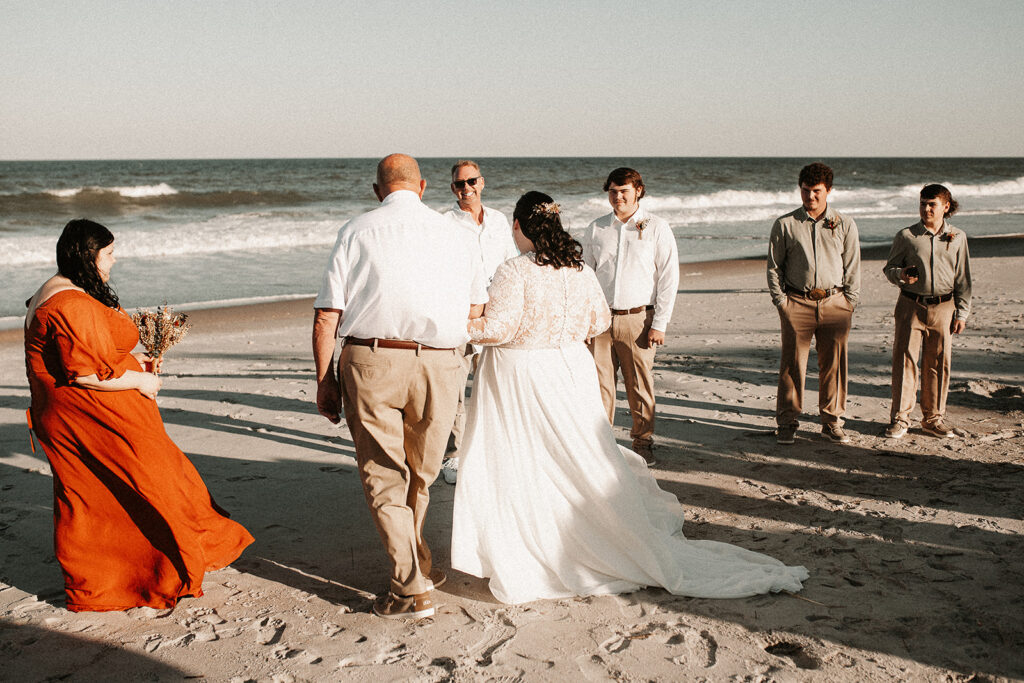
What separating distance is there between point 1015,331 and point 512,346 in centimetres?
808

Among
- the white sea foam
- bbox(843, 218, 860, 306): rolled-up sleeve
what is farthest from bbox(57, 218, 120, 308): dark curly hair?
the white sea foam

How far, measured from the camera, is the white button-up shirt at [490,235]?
18.0 feet

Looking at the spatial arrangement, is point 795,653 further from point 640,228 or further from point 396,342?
point 640,228

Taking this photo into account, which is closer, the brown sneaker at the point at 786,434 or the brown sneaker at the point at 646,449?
the brown sneaker at the point at 646,449

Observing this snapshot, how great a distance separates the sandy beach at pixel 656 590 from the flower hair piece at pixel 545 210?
5.77 feet

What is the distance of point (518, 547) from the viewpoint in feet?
12.5

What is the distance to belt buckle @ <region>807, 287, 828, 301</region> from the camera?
587 cm

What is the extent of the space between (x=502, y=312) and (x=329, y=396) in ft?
2.92

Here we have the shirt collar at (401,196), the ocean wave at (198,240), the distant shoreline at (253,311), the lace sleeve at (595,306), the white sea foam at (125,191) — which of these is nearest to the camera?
the shirt collar at (401,196)

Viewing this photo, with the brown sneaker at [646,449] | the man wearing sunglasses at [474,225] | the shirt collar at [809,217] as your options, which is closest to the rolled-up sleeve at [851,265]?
the shirt collar at [809,217]

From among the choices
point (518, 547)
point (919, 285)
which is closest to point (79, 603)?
point (518, 547)

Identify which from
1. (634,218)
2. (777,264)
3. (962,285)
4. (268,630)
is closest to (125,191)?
(634,218)

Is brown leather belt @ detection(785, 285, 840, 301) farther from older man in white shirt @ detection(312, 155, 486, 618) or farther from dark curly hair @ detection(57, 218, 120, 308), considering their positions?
dark curly hair @ detection(57, 218, 120, 308)

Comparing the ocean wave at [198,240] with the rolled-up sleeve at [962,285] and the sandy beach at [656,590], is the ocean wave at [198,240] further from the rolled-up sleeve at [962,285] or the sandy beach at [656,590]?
the rolled-up sleeve at [962,285]
